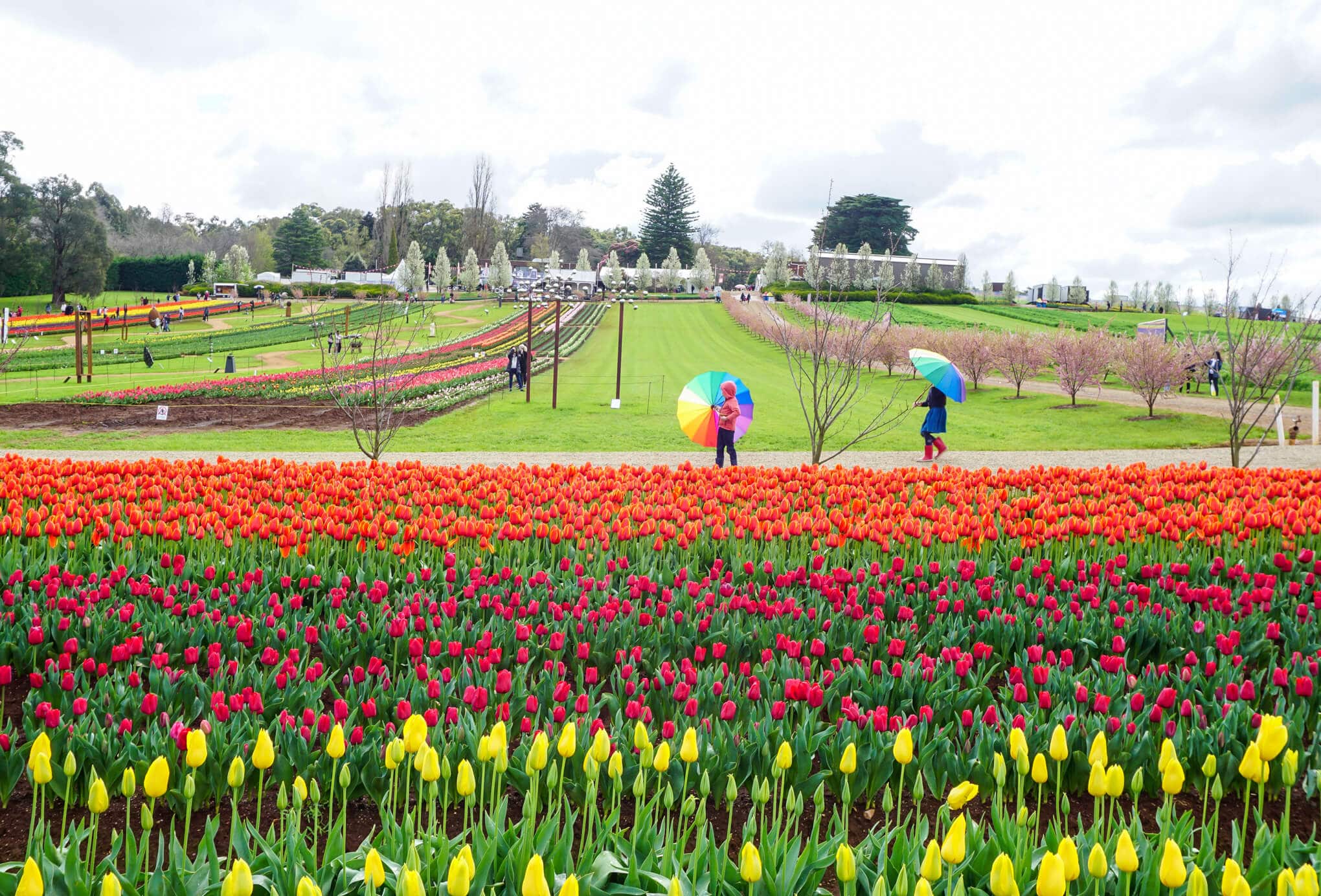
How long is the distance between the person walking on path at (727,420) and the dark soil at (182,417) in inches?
357

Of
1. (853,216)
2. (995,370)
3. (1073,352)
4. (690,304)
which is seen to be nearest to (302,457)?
(1073,352)

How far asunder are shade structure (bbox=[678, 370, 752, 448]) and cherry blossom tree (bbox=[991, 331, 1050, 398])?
18.7m

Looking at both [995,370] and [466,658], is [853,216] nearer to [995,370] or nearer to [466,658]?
[995,370]

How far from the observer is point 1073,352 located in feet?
87.0

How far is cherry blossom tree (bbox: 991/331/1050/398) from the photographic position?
29.4 metres

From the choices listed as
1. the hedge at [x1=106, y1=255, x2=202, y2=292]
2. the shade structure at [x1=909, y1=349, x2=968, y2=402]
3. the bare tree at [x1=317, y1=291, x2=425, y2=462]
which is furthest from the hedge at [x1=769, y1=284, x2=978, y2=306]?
the shade structure at [x1=909, y1=349, x2=968, y2=402]

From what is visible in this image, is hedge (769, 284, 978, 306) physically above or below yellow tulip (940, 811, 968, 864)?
above

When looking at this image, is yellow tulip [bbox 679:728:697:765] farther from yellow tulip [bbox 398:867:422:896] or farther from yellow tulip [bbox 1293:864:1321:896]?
yellow tulip [bbox 1293:864:1321:896]

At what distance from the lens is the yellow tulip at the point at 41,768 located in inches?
102

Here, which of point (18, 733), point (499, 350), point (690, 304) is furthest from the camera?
point (690, 304)

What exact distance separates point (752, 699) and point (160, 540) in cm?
406

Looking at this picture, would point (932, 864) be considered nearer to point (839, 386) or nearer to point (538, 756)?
point (538, 756)

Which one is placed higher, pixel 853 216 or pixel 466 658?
pixel 853 216

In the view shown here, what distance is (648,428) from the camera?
817 inches
